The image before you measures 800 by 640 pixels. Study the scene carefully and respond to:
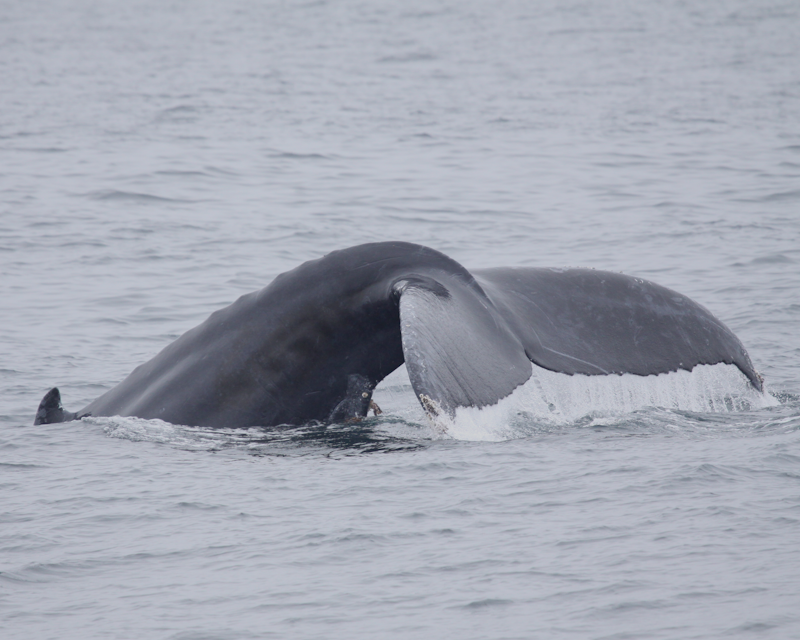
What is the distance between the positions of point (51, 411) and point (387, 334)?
2.64 meters

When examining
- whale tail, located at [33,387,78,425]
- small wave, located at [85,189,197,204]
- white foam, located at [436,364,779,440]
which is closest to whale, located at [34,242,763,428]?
white foam, located at [436,364,779,440]

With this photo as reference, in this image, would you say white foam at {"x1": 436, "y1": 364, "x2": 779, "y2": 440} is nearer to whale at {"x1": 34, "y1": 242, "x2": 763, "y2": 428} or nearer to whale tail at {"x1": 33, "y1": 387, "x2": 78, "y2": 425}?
whale at {"x1": 34, "y1": 242, "x2": 763, "y2": 428}

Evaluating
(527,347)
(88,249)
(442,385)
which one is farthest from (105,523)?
(88,249)

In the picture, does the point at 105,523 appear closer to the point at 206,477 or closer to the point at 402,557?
the point at 206,477

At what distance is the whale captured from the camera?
19.8ft

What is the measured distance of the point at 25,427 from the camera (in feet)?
25.3

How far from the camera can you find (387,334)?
6219 mm

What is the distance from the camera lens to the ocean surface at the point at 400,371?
16.4 feet

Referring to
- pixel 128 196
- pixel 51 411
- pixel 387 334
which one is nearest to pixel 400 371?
pixel 51 411

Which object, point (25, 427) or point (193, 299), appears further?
point (193, 299)

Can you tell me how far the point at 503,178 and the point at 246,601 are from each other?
16.1m

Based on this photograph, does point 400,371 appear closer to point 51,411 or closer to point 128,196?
point 51,411

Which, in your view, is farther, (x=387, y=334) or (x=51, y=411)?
(x=51, y=411)

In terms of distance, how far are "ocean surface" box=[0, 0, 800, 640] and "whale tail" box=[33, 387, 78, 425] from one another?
0.13 m
